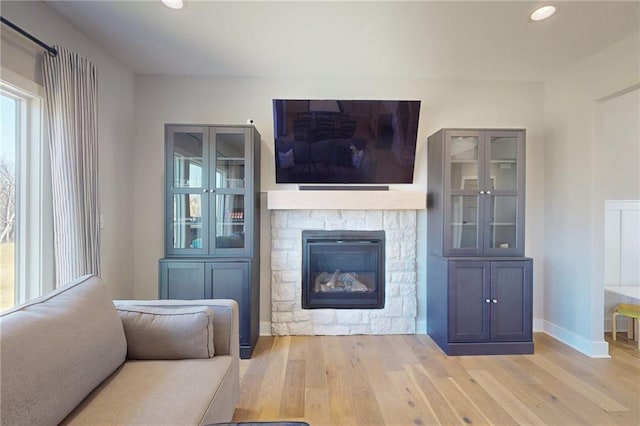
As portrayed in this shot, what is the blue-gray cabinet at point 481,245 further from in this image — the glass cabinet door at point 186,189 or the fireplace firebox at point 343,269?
the glass cabinet door at point 186,189

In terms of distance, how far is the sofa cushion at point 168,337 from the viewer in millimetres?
1581

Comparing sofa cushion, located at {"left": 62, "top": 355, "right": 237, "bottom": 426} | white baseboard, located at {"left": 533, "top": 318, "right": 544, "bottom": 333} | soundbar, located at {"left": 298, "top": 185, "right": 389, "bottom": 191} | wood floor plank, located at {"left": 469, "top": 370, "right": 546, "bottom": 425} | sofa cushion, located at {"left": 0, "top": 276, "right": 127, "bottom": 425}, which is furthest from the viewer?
white baseboard, located at {"left": 533, "top": 318, "right": 544, "bottom": 333}

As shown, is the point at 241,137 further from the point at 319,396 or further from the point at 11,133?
the point at 319,396

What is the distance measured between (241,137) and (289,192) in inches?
25.5

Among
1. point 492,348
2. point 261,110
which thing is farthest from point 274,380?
point 261,110

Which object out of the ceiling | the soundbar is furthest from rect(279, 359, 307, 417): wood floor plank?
the ceiling

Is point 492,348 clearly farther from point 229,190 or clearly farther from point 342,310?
point 229,190

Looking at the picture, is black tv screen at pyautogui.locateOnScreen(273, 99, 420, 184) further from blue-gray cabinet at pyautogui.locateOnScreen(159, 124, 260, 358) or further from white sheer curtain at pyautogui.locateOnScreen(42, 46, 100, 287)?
white sheer curtain at pyautogui.locateOnScreen(42, 46, 100, 287)

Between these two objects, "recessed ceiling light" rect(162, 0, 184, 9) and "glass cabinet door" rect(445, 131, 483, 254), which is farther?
"glass cabinet door" rect(445, 131, 483, 254)

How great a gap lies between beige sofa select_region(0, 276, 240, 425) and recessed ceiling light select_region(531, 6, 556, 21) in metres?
2.66

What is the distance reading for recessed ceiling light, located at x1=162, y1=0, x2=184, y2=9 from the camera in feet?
6.41

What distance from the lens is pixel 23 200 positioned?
1.99 metres

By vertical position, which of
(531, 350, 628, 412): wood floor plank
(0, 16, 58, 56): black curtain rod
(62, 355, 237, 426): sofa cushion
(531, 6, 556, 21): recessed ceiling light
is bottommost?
(531, 350, 628, 412): wood floor plank

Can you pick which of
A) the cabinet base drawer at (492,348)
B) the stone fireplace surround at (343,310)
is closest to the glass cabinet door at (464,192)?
the stone fireplace surround at (343,310)
